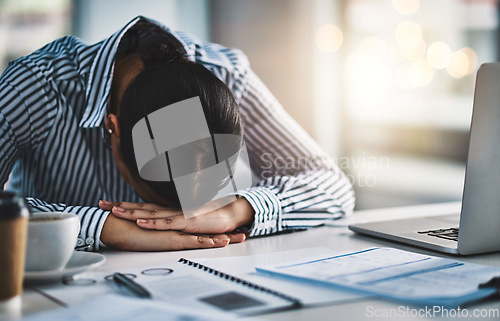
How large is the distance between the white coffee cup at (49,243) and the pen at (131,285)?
0.07 m

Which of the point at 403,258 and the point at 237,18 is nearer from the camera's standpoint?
the point at 403,258

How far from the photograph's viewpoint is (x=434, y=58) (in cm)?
404

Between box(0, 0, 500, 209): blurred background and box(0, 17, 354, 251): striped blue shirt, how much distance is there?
1926mm

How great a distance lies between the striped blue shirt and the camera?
126cm

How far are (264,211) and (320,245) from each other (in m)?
0.17

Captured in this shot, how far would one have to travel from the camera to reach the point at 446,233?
1.06 m

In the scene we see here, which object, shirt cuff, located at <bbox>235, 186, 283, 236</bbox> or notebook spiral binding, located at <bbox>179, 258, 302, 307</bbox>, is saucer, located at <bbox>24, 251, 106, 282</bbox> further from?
shirt cuff, located at <bbox>235, 186, 283, 236</bbox>

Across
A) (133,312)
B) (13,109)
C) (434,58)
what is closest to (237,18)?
(434,58)

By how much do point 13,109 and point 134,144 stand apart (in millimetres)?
377

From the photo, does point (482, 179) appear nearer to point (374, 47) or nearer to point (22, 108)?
point (22, 108)

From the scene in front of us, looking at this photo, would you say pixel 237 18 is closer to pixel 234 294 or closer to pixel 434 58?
pixel 434 58

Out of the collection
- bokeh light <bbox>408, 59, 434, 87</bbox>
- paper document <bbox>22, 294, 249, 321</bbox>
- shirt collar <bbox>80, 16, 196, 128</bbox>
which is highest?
bokeh light <bbox>408, 59, 434, 87</bbox>

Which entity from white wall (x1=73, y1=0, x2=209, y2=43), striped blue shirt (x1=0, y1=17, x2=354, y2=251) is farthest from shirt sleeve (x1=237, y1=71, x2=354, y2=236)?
white wall (x1=73, y1=0, x2=209, y2=43)

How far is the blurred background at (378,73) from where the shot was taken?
373 centimetres
